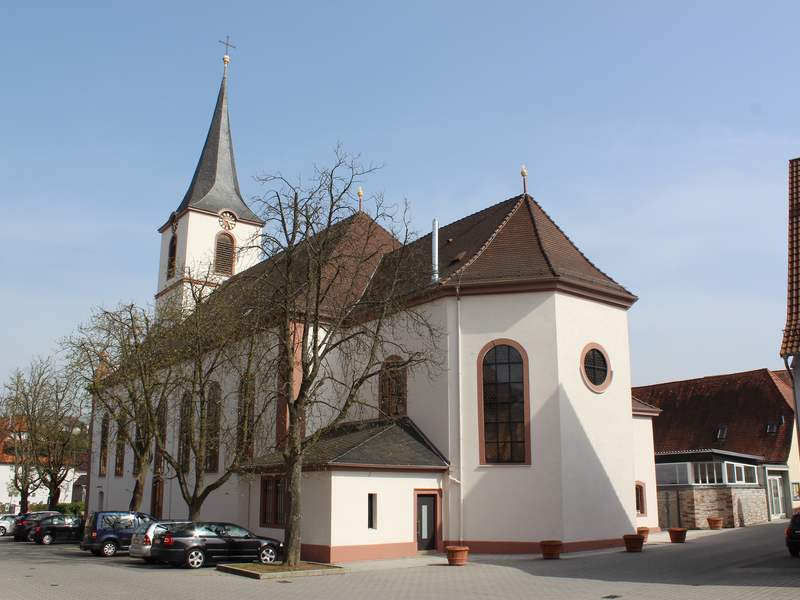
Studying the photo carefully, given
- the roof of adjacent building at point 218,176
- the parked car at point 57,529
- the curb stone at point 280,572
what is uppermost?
the roof of adjacent building at point 218,176

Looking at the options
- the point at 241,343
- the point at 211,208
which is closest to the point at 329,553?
the point at 241,343

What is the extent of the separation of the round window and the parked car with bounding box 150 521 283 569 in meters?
10.1

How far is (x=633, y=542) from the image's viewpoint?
19672 millimetres

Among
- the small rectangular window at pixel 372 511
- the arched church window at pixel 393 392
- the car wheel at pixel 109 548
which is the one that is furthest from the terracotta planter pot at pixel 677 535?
the car wheel at pixel 109 548

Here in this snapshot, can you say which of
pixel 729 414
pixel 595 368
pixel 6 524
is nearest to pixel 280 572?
pixel 595 368

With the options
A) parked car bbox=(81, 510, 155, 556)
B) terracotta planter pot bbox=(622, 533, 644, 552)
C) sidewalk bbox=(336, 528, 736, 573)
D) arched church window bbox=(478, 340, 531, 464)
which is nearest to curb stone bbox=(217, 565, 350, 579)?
sidewalk bbox=(336, 528, 736, 573)

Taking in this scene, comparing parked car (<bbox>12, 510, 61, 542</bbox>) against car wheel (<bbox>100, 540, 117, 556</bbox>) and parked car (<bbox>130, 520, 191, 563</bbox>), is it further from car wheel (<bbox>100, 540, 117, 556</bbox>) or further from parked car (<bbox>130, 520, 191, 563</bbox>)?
parked car (<bbox>130, 520, 191, 563</bbox>)

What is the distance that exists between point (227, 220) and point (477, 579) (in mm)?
28921

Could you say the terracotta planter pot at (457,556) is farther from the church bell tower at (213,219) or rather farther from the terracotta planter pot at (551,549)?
the church bell tower at (213,219)

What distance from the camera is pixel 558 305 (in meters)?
20.8

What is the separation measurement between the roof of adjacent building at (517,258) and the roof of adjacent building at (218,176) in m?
18.3

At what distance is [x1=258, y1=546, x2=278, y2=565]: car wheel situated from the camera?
1847 cm

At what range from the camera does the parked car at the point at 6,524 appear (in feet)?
123

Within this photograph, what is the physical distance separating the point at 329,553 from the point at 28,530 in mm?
20570
